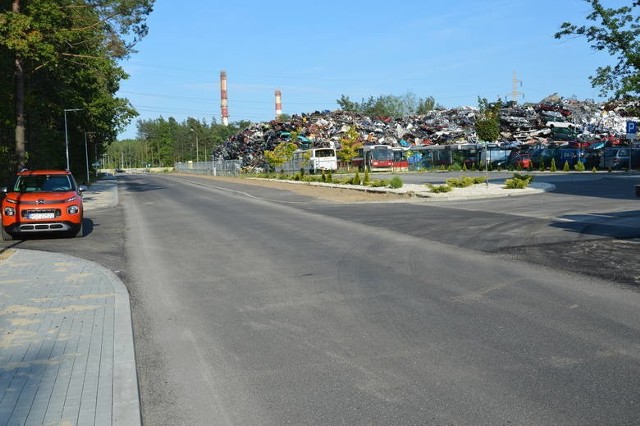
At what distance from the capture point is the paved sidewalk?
421 centimetres

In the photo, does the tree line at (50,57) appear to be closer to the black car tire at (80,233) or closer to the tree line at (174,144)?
the black car tire at (80,233)

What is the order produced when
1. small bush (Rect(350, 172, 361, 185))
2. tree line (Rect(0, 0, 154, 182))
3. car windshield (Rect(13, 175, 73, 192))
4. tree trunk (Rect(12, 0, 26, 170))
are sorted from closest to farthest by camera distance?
car windshield (Rect(13, 175, 73, 192))
tree line (Rect(0, 0, 154, 182))
tree trunk (Rect(12, 0, 26, 170))
small bush (Rect(350, 172, 361, 185))

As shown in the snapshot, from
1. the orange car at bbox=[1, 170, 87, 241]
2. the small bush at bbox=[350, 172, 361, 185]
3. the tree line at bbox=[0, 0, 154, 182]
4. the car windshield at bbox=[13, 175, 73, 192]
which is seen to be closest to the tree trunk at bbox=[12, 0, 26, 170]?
the tree line at bbox=[0, 0, 154, 182]

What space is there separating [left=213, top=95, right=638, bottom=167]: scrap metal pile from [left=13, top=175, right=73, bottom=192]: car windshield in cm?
4618

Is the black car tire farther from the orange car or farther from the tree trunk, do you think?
the tree trunk

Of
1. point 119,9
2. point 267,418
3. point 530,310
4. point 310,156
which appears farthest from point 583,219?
point 310,156

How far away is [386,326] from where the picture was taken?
6.27 m

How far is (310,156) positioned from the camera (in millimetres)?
57188

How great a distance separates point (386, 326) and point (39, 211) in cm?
1088

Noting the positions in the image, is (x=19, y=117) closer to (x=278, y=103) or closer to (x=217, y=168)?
(x=217, y=168)

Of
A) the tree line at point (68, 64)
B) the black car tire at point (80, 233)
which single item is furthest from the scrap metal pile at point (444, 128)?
the black car tire at point (80, 233)

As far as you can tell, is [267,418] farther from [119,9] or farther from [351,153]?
[351,153]

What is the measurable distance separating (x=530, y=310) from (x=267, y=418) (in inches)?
153

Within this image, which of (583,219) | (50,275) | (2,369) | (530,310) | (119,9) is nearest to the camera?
(2,369)
